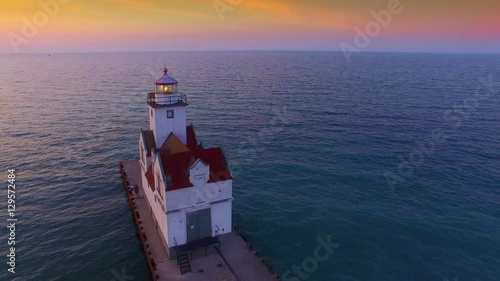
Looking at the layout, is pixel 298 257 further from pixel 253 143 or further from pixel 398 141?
pixel 398 141

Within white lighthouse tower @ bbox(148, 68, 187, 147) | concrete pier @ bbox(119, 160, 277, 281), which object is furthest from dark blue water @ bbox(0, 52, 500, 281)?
white lighthouse tower @ bbox(148, 68, 187, 147)

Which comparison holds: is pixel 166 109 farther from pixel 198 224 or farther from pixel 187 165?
pixel 198 224

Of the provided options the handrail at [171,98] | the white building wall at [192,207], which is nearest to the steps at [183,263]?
the white building wall at [192,207]

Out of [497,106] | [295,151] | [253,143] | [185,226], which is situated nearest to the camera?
[185,226]

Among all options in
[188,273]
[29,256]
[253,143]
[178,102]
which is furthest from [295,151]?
[29,256]

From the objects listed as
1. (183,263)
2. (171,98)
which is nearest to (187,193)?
(183,263)

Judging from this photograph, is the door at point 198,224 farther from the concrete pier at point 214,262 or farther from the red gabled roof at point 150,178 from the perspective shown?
the red gabled roof at point 150,178
